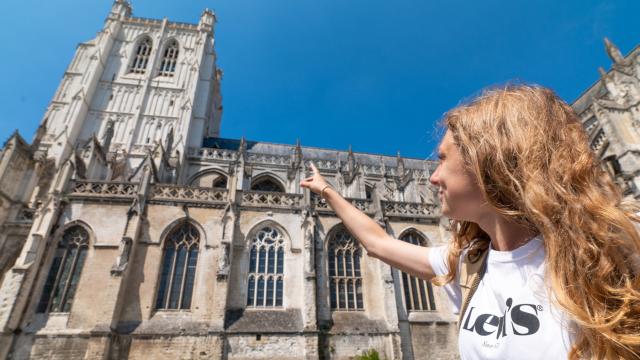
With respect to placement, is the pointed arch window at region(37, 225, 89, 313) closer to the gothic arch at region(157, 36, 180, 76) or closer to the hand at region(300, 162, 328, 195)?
the hand at region(300, 162, 328, 195)

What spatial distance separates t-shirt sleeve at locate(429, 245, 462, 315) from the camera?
4.40 ft

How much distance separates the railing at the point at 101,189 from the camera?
12273mm

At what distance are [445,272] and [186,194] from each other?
1307 cm

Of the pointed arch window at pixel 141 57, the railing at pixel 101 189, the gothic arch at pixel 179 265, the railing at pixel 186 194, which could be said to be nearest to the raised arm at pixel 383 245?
the gothic arch at pixel 179 265

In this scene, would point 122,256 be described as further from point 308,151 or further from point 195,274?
point 308,151

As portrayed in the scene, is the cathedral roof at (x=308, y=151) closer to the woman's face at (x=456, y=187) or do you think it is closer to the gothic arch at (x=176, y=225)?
the gothic arch at (x=176, y=225)

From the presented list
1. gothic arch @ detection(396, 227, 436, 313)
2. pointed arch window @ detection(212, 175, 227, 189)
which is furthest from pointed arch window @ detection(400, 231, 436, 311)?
pointed arch window @ detection(212, 175, 227, 189)

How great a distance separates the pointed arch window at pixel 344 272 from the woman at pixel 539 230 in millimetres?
11835

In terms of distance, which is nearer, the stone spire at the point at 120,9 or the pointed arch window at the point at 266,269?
the pointed arch window at the point at 266,269

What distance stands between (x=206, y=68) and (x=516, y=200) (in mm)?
33928

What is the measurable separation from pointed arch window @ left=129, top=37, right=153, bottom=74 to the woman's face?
3338cm

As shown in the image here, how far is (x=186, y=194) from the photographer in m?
13.0

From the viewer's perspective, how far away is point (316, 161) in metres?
27.1

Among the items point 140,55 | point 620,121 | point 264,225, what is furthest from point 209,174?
point 620,121
